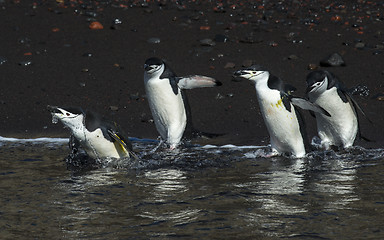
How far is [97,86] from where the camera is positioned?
360 inches

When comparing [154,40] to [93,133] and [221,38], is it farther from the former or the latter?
[93,133]

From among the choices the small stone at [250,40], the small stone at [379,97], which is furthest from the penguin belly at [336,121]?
the small stone at [250,40]

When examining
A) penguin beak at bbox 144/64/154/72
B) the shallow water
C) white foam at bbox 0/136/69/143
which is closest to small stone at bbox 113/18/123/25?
white foam at bbox 0/136/69/143

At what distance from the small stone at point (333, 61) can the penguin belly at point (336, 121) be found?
9.22 feet

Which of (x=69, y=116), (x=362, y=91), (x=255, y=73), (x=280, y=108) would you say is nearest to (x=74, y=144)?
(x=69, y=116)

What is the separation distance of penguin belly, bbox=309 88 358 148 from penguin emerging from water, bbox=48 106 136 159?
198 centimetres

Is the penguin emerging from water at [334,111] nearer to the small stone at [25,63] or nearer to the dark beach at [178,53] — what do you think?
the dark beach at [178,53]

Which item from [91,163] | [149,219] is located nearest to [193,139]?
[91,163]

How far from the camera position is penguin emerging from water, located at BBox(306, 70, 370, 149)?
650 centimetres

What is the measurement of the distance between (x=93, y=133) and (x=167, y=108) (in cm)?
136

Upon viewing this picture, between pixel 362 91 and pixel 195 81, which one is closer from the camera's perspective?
pixel 195 81

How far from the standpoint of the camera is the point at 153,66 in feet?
22.4

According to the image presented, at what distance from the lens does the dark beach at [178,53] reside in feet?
26.6

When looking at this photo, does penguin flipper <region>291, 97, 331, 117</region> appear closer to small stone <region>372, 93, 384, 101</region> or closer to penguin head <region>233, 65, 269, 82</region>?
penguin head <region>233, 65, 269, 82</region>
